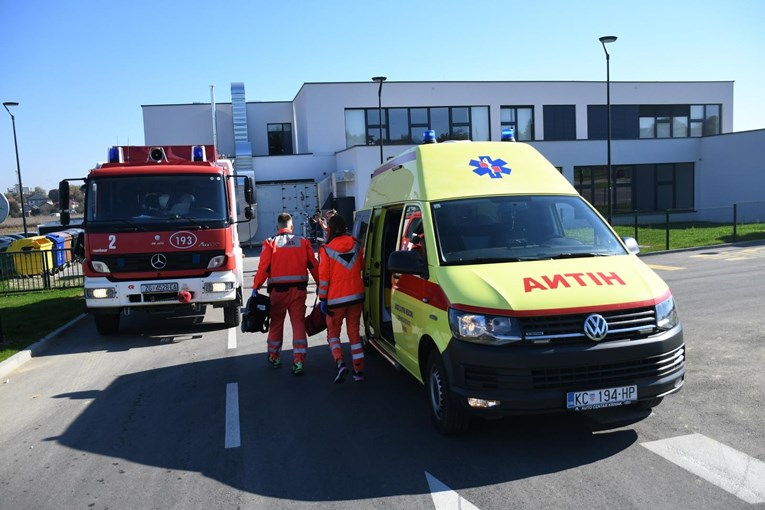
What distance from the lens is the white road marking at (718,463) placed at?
4.01 m

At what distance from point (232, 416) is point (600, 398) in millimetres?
3417

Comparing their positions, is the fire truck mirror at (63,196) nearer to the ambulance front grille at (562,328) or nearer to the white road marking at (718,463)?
the ambulance front grille at (562,328)

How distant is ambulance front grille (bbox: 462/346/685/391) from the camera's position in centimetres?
451

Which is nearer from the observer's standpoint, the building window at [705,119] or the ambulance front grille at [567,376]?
the ambulance front grille at [567,376]

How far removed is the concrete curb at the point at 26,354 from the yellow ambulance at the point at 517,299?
5.37 meters

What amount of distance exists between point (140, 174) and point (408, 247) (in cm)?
521

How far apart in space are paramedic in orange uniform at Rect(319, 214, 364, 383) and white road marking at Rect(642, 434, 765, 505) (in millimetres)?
3292

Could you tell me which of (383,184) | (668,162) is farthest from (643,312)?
(668,162)

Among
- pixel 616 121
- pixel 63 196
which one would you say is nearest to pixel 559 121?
pixel 616 121

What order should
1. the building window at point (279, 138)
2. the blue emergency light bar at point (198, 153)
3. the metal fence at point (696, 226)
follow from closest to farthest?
the blue emergency light bar at point (198, 153) → the metal fence at point (696, 226) → the building window at point (279, 138)

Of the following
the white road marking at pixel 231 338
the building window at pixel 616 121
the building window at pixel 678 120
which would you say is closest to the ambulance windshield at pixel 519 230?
the white road marking at pixel 231 338

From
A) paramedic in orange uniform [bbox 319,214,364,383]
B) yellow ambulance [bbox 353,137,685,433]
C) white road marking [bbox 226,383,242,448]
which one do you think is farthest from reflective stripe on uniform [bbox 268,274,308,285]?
yellow ambulance [bbox 353,137,685,433]

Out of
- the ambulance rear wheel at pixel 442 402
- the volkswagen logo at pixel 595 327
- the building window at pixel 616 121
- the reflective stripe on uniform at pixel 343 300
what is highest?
the building window at pixel 616 121

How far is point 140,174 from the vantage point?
10094 millimetres
